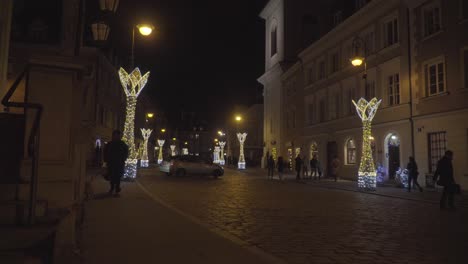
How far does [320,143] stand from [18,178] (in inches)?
1284

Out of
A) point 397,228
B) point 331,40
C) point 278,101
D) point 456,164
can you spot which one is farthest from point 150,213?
point 278,101

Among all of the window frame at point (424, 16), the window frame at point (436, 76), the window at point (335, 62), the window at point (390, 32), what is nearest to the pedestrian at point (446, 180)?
the window frame at point (436, 76)

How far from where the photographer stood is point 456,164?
21453mm

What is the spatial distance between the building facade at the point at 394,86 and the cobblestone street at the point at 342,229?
8993 millimetres

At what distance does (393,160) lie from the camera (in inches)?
1065

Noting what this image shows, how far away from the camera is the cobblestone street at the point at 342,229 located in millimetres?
6895

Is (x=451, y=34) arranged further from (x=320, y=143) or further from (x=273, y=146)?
(x=273, y=146)

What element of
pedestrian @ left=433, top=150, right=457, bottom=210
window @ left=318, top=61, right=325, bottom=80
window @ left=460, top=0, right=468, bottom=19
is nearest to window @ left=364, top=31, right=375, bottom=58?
window @ left=318, top=61, right=325, bottom=80

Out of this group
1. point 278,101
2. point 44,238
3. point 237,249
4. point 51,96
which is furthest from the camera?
point 278,101

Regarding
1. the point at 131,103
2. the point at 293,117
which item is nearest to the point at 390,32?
the point at 131,103

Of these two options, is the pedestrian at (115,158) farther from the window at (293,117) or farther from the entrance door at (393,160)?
the window at (293,117)

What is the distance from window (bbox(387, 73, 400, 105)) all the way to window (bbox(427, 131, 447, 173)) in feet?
13.0

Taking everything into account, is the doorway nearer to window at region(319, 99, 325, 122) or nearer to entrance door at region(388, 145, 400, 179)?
entrance door at region(388, 145, 400, 179)

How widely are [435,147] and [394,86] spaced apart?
5.43 metres
